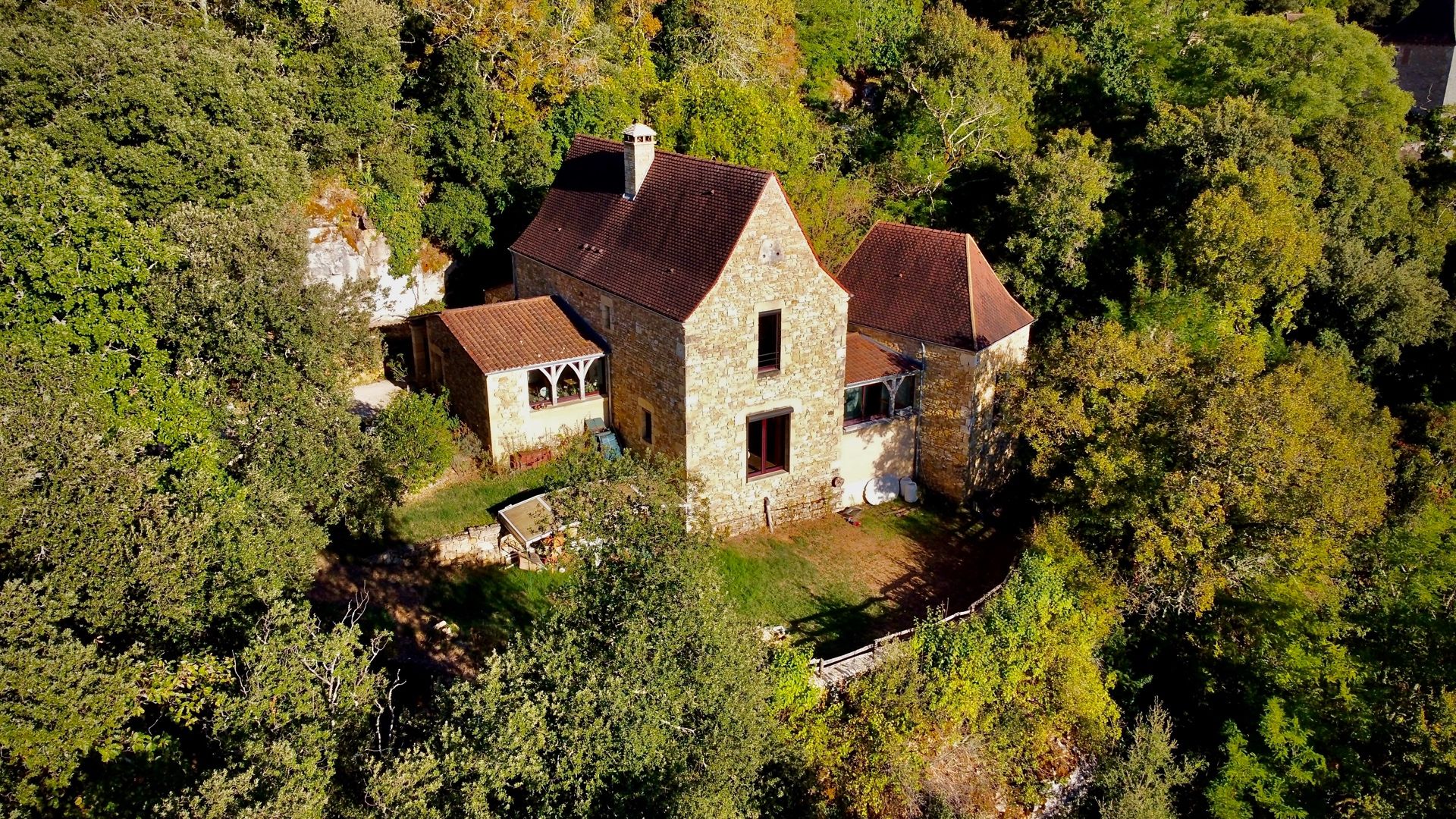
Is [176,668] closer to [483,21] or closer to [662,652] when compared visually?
[662,652]

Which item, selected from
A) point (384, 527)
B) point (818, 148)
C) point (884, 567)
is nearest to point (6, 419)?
point (384, 527)

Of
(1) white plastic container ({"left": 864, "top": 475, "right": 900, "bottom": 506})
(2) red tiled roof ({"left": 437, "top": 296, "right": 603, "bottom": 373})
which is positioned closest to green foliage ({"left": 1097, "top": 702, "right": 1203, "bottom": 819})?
(1) white plastic container ({"left": 864, "top": 475, "right": 900, "bottom": 506})

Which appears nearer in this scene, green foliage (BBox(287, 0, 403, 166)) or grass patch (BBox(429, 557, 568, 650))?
grass patch (BBox(429, 557, 568, 650))

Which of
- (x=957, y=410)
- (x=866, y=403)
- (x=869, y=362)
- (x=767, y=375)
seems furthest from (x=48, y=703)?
(x=957, y=410)

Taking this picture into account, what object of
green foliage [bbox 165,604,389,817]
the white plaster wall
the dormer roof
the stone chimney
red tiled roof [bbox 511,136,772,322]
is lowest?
the white plaster wall

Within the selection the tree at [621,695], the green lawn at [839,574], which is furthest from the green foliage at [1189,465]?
the tree at [621,695]

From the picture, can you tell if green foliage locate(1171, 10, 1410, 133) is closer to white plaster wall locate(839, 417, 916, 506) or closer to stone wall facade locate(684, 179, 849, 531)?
white plaster wall locate(839, 417, 916, 506)
